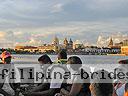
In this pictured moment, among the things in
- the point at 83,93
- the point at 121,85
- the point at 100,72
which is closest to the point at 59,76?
the point at 83,93

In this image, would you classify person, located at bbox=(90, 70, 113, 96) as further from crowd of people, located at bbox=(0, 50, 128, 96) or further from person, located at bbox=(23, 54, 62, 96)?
person, located at bbox=(23, 54, 62, 96)

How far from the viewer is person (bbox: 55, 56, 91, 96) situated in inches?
279

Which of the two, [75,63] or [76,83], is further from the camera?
[75,63]

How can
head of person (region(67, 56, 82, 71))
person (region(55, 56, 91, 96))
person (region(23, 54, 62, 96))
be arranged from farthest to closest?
1. person (region(23, 54, 62, 96))
2. head of person (region(67, 56, 82, 71))
3. person (region(55, 56, 91, 96))

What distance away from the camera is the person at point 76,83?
23.3 feet

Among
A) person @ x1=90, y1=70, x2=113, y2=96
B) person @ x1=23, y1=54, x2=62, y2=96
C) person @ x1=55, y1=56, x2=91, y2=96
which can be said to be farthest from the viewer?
person @ x1=23, y1=54, x2=62, y2=96

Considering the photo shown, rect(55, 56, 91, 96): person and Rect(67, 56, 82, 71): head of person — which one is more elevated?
Rect(67, 56, 82, 71): head of person

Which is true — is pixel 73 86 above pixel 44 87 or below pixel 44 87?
above

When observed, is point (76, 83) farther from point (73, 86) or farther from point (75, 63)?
point (75, 63)

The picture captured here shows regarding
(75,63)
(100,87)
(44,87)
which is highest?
(75,63)

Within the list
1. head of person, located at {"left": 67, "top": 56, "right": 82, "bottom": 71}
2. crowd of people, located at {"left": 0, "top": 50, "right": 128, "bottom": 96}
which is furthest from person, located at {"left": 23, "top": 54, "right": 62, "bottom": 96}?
head of person, located at {"left": 67, "top": 56, "right": 82, "bottom": 71}

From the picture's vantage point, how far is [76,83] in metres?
7.07

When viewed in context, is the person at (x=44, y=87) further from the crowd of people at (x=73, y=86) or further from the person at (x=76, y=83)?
the person at (x=76, y=83)

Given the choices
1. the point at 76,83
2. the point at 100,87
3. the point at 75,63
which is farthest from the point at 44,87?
the point at 100,87
